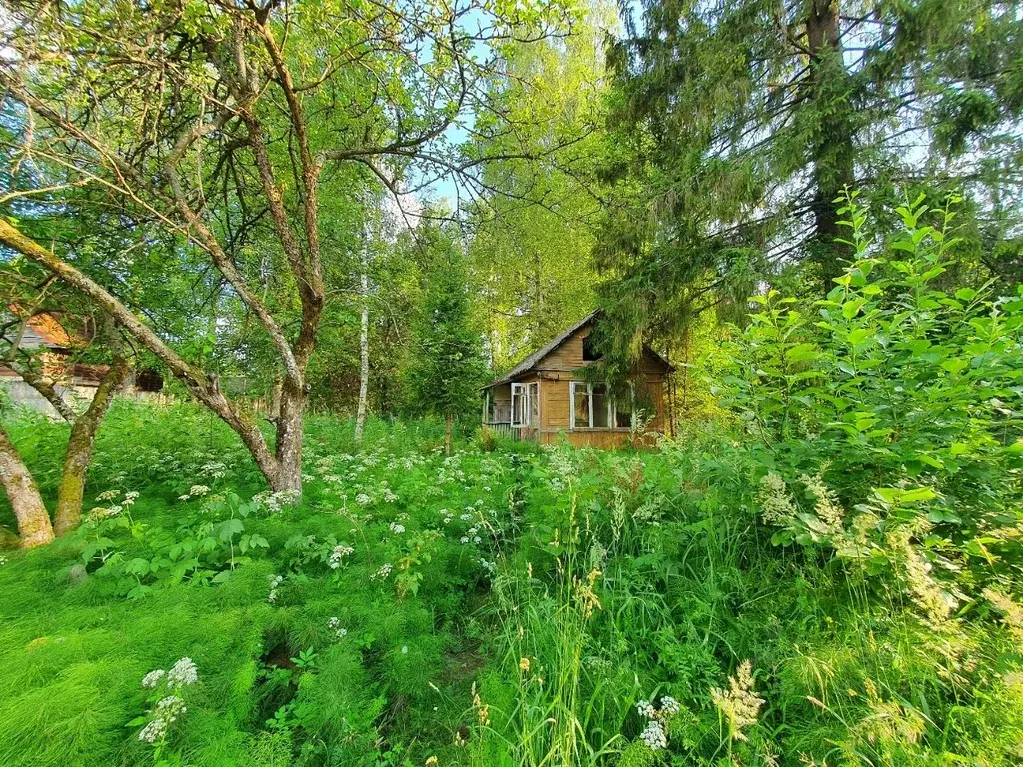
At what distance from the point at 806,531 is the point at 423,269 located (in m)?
5.10

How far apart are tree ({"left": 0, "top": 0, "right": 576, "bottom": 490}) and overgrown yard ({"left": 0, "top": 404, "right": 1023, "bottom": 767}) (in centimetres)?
149

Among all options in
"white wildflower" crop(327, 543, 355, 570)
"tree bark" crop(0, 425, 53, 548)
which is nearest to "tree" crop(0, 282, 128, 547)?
"tree bark" crop(0, 425, 53, 548)

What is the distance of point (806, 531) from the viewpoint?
1826mm

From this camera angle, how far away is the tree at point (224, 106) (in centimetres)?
268

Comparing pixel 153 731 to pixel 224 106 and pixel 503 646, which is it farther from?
pixel 224 106

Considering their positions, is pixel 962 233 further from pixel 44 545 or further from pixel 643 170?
pixel 44 545

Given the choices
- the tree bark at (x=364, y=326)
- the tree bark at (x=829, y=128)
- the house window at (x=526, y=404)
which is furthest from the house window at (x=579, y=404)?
the tree bark at (x=829, y=128)

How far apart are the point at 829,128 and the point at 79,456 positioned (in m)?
10.8

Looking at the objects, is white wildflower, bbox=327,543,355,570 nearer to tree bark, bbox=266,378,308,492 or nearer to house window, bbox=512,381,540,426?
tree bark, bbox=266,378,308,492

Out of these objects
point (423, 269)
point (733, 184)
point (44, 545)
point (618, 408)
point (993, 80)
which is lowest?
point (44, 545)

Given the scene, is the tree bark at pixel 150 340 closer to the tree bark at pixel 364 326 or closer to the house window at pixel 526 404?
the tree bark at pixel 364 326

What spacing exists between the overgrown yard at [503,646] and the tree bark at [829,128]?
617 centimetres

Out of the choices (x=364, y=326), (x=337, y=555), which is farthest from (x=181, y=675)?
(x=364, y=326)

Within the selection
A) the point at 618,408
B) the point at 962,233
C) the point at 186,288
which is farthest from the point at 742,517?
the point at 618,408
